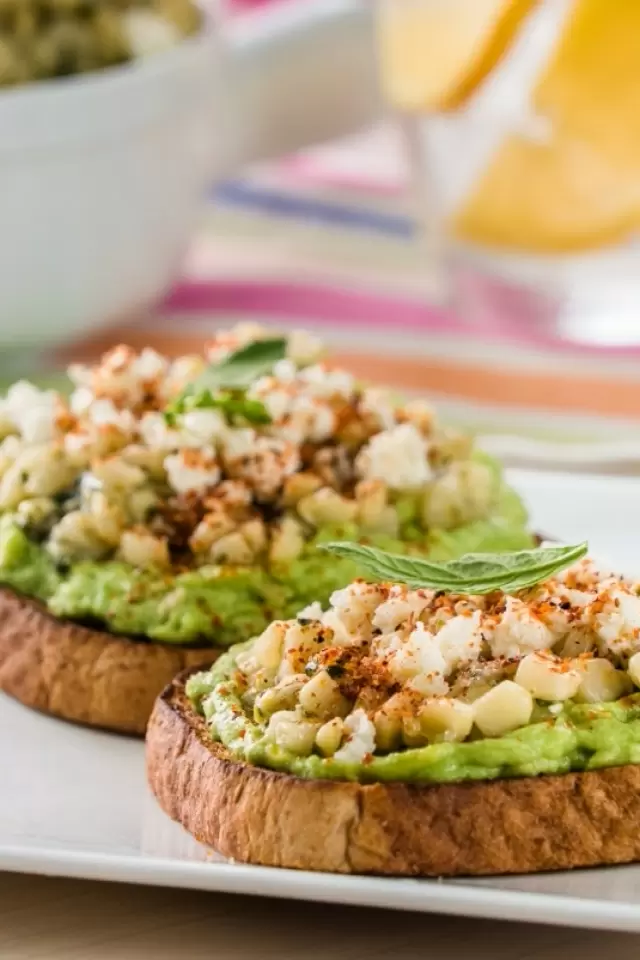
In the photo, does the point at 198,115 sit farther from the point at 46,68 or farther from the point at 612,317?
the point at 612,317

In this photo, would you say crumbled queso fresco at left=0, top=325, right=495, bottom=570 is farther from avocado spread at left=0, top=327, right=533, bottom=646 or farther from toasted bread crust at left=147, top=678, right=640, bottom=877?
toasted bread crust at left=147, top=678, right=640, bottom=877

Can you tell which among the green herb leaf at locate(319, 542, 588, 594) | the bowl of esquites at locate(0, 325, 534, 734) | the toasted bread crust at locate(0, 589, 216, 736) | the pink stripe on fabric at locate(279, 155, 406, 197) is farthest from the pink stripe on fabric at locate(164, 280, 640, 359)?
the green herb leaf at locate(319, 542, 588, 594)

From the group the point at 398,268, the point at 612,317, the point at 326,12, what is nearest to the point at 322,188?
the point at 398,268

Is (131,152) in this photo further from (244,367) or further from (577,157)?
(244,367)

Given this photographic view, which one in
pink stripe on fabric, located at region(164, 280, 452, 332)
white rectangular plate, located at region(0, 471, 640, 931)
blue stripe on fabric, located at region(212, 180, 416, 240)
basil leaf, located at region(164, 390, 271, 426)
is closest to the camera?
white rectangular plate, located at region(0, 471, 640, 931)

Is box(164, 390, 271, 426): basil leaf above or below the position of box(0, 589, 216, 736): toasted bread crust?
above

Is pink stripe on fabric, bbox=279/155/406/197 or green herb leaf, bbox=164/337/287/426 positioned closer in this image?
green herb leaf, bbox=164/337/287/426

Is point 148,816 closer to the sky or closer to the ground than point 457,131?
closer to the ground

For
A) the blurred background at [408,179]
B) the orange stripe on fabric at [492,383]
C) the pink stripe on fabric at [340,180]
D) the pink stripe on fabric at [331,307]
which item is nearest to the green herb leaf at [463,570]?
the blurred background at [408,179]
